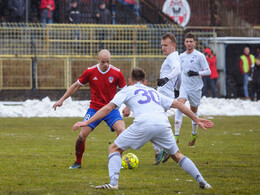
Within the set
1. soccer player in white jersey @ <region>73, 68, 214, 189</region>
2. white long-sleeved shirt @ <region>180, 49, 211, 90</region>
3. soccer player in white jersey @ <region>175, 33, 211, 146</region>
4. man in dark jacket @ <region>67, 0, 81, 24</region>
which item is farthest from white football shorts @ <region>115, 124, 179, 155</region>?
man in dark jacket @ <region>67, 0, 81, 24</region>

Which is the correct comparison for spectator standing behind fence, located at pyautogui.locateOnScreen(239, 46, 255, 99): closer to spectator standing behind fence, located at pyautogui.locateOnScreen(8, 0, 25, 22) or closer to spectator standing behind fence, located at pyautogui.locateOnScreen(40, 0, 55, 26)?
spectator standing behind fence, located at pyautogui.locateOnScreen(40, 0, 55, 26)

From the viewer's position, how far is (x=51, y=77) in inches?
1014

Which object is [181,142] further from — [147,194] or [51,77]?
[51,77]

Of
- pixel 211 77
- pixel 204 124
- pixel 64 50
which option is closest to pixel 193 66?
pixel 204 124

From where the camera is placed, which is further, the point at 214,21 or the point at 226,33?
the point at 214,21

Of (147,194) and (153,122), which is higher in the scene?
(153,122)

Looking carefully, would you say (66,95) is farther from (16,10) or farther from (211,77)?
(16,10)

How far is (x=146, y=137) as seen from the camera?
730 cm

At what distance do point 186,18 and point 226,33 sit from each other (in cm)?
215

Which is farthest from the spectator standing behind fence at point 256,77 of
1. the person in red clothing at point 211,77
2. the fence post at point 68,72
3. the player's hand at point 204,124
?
the player's hand at point 204,124

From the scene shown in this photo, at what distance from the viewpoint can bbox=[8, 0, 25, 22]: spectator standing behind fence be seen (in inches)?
1040

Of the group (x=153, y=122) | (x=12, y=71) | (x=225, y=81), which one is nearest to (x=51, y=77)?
(x=12, y=71)

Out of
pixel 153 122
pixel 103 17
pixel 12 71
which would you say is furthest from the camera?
pixel 103 17

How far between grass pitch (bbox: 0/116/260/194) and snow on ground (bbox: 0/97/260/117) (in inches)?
202
